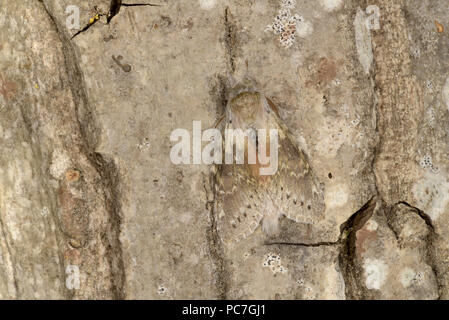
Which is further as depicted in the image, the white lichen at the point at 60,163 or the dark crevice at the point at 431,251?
the dark crevice at the point at 431,251

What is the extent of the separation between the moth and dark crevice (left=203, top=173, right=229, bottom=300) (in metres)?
0.02

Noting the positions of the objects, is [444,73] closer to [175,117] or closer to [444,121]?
[444,121]

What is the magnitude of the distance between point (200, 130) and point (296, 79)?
Answer: 1.23 ft

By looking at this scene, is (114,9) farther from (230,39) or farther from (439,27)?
(439,27)

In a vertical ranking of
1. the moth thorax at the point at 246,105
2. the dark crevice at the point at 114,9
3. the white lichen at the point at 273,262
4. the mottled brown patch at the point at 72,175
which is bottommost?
the white lichen at the point at 273,262

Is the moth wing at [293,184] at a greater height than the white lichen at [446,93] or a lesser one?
lesser

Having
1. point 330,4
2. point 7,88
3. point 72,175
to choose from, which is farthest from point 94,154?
point 330,4

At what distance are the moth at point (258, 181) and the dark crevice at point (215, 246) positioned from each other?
18mm

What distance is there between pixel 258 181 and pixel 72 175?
2.11 feet

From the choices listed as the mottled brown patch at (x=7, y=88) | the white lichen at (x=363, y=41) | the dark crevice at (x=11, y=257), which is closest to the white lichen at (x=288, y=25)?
the white lichen at (x=363, y=41)

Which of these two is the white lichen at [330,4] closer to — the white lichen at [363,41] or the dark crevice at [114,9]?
the white lichen at [363,41]

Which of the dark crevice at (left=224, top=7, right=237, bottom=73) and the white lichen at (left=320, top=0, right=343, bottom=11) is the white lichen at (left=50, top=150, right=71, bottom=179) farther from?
the white lichen at (left=320, top=0, right=343, bottom=11)

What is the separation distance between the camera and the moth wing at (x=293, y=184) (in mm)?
1444

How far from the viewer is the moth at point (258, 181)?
4.73ft
